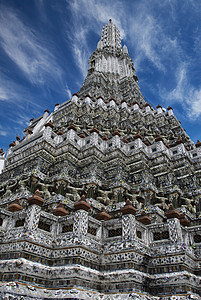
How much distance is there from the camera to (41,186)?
14.7 meters

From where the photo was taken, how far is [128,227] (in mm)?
9211

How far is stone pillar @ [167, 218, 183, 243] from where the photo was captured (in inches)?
362

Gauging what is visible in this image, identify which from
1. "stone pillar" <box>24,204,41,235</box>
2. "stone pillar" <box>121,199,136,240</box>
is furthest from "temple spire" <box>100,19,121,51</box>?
"stone pillar" <box>24,204,41,235</box>

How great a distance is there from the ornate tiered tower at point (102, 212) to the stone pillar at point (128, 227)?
0.12 ft

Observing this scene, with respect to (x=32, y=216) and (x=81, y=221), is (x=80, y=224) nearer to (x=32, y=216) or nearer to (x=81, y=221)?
(x=81, y=221)

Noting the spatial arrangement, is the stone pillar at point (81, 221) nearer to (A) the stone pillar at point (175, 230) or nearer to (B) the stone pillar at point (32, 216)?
(B) the stone pillar at point (32, 216)

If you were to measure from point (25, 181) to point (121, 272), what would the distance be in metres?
8.77

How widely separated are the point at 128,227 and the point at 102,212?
1.54 meters

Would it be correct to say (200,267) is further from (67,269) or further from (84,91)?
(84,91)

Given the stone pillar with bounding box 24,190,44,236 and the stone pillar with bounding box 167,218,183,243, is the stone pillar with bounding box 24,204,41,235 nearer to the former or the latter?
the stone pillar with bounding box 24,190,44,236

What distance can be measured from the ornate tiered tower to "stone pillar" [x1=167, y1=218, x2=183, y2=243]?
0.04 metres

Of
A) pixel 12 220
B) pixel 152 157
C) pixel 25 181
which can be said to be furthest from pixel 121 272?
pixel 152 157

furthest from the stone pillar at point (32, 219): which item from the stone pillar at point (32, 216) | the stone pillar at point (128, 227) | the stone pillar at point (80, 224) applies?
the stone pillar at point (128, 227)

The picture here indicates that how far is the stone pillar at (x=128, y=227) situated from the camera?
9056 millimetres
